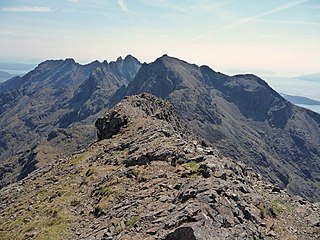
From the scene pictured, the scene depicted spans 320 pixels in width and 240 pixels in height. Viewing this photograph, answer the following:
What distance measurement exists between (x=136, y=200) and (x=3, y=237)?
40.8ft

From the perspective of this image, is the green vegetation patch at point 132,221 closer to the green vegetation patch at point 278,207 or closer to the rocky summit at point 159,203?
the rocky summit at point 159,203

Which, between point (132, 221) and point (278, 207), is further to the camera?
point (278, 207)

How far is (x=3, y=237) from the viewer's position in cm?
3222

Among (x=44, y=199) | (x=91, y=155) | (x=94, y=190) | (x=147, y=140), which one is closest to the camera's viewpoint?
(x=94, y=190)

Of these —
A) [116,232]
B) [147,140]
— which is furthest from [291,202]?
[147,140]

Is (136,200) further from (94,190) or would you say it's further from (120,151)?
(120,151)

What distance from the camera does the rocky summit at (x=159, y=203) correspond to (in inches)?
899

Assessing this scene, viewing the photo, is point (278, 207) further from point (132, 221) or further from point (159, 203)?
point (132, 221)

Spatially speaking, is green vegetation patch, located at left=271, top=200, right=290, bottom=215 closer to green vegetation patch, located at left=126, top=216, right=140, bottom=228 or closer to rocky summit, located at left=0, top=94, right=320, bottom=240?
rocky summit, located at left=0, top=94, right=320, bottom=240

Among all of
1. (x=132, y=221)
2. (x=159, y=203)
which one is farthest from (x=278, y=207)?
(x=132, y=221)

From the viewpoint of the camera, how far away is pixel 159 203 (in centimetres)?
2669

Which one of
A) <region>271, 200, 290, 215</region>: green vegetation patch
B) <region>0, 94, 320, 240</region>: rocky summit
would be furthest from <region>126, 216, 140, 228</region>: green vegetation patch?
<region>271, 200, 290, 215</region>: green vegetation patch

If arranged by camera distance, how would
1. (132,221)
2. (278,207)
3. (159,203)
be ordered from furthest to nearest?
Answer: (278,207)
(159,203)
(132,221)

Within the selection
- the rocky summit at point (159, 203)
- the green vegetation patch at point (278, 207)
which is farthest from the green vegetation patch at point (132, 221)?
the green vegetation patch at point (278, 207)
